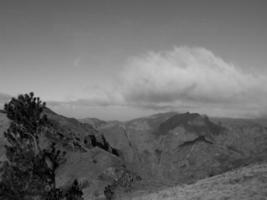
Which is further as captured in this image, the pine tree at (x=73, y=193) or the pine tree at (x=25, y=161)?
the pine tree at (x=73, y=193)

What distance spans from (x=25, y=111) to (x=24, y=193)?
26.5ft

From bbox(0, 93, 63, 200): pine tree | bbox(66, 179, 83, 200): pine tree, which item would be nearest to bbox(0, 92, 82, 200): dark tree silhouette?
bbox(0, 93, 63, 200): pine tree

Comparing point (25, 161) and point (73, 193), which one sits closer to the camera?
point (25, 161)

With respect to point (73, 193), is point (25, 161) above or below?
above

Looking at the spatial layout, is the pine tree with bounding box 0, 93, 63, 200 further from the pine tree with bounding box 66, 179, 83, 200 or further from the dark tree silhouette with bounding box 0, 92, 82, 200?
the pine tree with bounding box 66, 179, 83, 200

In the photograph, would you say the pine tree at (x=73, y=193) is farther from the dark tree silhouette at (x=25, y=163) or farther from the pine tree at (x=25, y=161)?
the pine tree at (x=25, y=161)

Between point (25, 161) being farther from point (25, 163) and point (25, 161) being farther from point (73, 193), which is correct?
point (73, 193)

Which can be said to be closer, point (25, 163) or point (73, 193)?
point (25, 163)

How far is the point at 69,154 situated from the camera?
514 feet

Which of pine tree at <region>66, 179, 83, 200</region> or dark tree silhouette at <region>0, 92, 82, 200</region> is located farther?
pine tree at <region>66, 179, 83, 200</region>

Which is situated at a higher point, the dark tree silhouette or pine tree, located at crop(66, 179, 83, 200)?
the dark tree silhouette

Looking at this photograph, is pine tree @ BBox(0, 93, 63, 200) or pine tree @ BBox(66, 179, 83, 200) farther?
pine tree @ BBox(66, 179, 83, 200)

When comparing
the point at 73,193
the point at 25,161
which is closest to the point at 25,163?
the point at 25,161

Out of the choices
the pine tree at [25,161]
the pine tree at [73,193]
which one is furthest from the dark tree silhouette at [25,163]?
the pine tree at [73,193]
